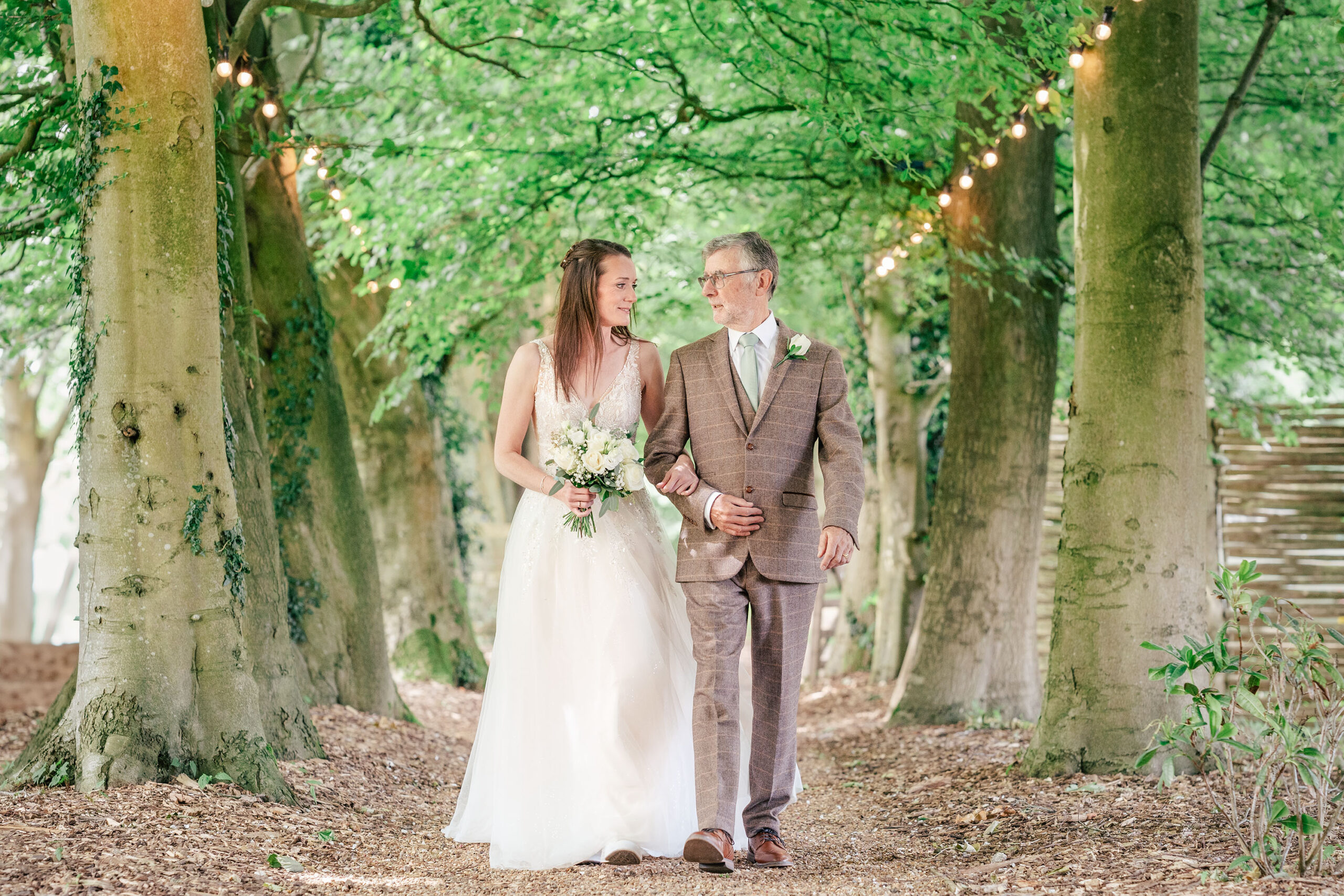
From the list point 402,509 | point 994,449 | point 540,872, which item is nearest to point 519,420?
point 540,872

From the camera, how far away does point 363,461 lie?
10789 millimetres

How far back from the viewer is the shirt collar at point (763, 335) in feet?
14.6

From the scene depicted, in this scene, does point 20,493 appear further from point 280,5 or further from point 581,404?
point 581,404

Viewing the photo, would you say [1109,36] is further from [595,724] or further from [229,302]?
[229,302]

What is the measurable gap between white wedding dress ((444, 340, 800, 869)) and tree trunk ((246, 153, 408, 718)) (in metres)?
3.13

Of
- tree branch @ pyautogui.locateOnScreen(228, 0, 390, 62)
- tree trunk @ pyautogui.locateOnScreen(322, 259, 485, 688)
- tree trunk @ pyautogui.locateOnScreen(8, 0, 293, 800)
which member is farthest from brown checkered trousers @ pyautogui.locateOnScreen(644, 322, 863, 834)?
tree trunk @ pyautogui.locateOnScreen(322, 259, 485, 688)

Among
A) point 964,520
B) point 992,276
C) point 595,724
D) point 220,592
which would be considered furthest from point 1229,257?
point 220,592

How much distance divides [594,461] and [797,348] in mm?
913

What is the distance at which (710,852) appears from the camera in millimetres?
4023

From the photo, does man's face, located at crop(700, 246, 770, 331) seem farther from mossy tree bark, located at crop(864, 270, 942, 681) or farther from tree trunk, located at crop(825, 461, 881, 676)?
tree trunk, located at crop(825, 461, 881, 676)

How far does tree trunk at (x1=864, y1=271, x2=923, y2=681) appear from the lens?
1164cm

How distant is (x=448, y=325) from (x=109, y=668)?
5.77m

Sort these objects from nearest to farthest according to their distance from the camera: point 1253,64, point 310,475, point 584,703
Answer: point 584,703, point 1253,64, point 310,475

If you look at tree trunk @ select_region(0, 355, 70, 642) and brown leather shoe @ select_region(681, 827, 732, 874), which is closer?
brown leather shoe @ select_region(681, 827, 732, 874)
